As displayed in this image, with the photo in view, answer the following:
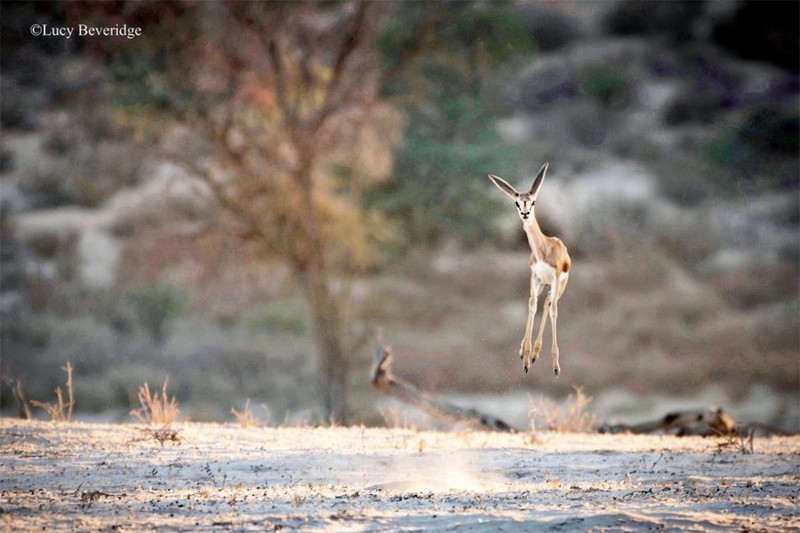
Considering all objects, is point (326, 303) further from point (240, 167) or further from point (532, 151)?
point (532, 151)

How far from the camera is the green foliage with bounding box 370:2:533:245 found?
19375 millimetres

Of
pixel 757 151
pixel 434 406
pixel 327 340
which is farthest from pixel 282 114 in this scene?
pixel 757 151

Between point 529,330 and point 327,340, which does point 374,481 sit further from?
point 327,340

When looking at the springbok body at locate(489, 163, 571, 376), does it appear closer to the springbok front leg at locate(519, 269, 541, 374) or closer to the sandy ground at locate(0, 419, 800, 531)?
the springbok front leg at locate(519, 269, 541, 374)

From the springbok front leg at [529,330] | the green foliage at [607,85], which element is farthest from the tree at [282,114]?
the green foliage at [607,85]

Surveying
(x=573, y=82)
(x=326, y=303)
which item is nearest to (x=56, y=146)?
(x=326, y=303)

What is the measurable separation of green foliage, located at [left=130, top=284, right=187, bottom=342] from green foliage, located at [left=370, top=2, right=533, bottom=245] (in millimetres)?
5623

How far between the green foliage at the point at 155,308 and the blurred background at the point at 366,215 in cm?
7

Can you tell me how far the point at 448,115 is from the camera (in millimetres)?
23953

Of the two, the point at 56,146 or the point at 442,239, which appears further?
the point at 56,146

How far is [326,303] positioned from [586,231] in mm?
12114

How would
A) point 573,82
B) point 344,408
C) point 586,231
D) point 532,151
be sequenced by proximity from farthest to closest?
point 573,82
point 532,151
point 586,231
point 344,408

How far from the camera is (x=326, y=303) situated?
19.1 metres

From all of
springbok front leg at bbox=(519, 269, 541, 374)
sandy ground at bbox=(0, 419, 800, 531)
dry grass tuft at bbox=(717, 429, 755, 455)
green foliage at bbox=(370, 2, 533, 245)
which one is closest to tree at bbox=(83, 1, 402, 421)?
green foliage at bbox=(370, 2, 533, 245)
